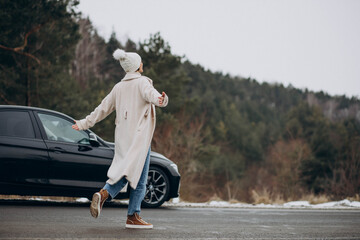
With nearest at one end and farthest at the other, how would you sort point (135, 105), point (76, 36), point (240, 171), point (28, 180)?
point (135, 105)
point (28, 180)
point (76, 36)
point (240, 171)

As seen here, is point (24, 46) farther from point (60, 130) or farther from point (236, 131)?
point (236, 131)

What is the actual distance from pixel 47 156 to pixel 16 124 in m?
0.71

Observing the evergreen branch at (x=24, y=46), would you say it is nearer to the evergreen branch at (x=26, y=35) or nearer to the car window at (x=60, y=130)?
the evergreen branch at (x=26, y=35)

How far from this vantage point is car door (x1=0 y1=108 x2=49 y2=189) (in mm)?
7672

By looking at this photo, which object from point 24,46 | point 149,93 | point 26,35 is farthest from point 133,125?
point 26,35

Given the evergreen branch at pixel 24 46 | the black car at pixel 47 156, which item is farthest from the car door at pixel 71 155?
the evergreen branch at pixel 24 46

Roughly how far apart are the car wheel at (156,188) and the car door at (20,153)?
1807 millimetres

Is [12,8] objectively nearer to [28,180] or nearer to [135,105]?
[28,180]

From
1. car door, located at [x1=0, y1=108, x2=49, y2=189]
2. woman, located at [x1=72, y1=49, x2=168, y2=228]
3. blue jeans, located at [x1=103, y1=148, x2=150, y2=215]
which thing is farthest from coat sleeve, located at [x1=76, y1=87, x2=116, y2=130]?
car door, located at [x1=0, y1=108, x2=49, y2=189]

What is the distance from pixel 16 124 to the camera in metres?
7.98

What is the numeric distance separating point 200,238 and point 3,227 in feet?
6.68

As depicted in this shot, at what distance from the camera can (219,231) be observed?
584cm

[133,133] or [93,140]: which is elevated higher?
[133,133]

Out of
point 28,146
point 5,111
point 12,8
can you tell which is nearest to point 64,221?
point 28,146
